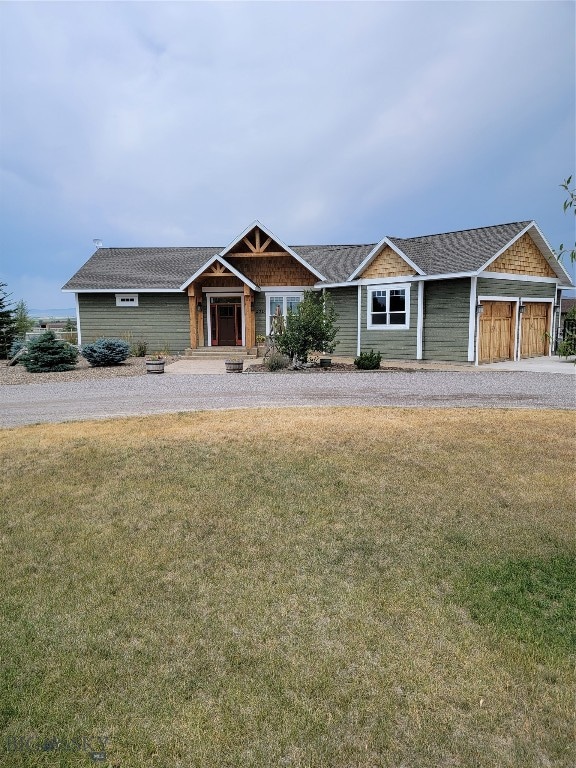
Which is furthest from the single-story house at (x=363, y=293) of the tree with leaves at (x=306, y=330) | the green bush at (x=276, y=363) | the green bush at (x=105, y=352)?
the green bush at (x=276, y=363)

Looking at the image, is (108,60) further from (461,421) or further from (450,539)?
(450,539)

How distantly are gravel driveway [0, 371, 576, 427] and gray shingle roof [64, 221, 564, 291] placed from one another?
5.08 meters

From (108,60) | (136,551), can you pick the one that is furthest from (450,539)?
(108,60)

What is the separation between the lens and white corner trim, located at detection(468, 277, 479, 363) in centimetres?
1741

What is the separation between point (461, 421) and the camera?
8.69 metres

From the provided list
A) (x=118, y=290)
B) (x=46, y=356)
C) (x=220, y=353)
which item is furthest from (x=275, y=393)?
(x=118, y=290)

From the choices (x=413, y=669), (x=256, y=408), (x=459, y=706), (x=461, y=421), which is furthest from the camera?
(x=256, y=408)

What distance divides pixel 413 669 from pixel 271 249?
21.5 metres

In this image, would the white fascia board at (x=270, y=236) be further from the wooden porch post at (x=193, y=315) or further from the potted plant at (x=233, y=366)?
the potted plant at (x=233, y=366)

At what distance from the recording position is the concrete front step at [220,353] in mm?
21516

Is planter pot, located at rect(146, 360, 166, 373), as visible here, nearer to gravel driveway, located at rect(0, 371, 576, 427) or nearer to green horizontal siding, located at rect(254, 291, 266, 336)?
gravel driveway, located at rect(0, 371, 576, 427)

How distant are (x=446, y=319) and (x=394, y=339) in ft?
7.27

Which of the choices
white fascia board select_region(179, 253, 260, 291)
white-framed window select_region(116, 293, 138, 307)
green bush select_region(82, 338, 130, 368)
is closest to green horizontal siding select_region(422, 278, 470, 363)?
white fascia board select_region(179, 253, 260, 291)

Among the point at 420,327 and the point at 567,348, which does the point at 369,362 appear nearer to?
the point at 420,327
